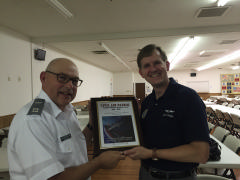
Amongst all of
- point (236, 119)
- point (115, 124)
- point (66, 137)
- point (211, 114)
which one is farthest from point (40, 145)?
point (211, 114)

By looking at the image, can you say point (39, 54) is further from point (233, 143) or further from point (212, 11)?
point (233, 143)

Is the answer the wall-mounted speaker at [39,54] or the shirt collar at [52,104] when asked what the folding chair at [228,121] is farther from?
the wall-mounted speaker at [39,54]

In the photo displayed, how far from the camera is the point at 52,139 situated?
107 cm

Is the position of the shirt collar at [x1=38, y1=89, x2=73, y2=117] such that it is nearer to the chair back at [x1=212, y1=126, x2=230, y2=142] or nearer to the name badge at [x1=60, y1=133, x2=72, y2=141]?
the name badge at [x1=60, y1=133, x2=72, y2=141]

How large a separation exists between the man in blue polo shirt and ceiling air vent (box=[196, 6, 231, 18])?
3264 mm

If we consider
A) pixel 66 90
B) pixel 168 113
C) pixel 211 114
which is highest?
pixel 66 90

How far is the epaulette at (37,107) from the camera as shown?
→ 3.49 ft

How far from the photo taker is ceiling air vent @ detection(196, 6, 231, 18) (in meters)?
3.73

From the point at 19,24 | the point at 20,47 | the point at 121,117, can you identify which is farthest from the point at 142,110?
the point at 20,47

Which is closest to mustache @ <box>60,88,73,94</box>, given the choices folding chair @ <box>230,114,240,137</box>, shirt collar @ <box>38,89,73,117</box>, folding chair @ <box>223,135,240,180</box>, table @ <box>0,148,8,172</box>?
shirt collar @ <box>38,89,73,117</box>

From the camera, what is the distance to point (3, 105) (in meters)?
4.40

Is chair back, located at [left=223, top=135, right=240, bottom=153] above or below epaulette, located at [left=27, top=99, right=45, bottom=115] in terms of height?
below

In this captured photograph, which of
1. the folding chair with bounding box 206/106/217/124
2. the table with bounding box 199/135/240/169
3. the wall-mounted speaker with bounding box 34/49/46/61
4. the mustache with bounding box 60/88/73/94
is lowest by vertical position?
the folding chair with bounding box 206/106/217/124

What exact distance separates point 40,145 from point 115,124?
1.95 feet
